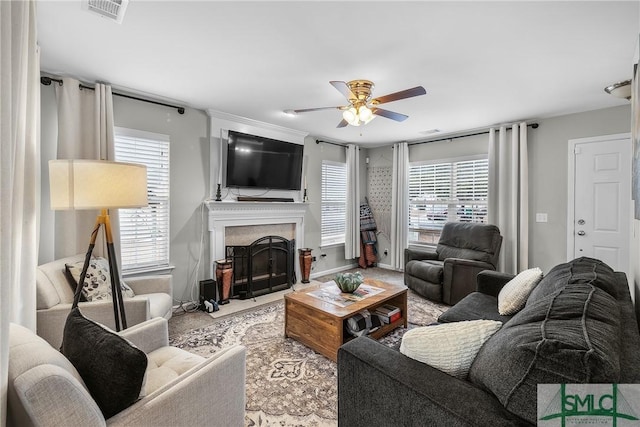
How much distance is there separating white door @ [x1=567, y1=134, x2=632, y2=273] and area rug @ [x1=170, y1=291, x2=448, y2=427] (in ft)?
7.12

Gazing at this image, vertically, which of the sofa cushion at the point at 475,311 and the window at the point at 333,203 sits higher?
the window at the point at 333,203

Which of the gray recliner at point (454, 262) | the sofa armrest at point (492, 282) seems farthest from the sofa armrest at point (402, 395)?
the gray recliner at point (454, 262)

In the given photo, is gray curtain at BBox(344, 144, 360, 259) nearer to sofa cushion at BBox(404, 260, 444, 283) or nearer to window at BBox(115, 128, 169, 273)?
sofa cushion at BBox(404, 260, 444, 283)

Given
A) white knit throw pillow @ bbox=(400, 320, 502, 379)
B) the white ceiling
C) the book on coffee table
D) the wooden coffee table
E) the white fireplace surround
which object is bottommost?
the wooden coffee table

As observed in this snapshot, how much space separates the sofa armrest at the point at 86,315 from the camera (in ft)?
6.77

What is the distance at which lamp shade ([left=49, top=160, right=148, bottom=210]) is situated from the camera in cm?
177

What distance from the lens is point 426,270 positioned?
13.0 feet

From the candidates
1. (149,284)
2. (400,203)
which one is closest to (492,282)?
(400,203)

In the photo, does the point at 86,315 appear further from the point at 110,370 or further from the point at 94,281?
the point at 110,370


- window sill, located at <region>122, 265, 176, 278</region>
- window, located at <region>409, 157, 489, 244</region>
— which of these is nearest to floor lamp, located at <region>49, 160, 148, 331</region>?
window sill, located at <region>122, 265, 176, 278</region>

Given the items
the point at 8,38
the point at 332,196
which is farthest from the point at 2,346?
the point at 332,196

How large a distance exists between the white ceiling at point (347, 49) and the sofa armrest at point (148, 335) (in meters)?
1.94

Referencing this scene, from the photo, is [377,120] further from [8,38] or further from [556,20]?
[8,38]

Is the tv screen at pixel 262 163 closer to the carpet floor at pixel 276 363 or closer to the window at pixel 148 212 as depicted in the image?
the window at pixel 148 212
